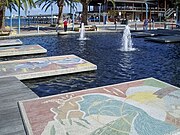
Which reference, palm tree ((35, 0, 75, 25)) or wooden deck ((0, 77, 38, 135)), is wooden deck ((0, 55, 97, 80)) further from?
palm tree ((35, 0, 75, 25))

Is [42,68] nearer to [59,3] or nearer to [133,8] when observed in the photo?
[59,3]

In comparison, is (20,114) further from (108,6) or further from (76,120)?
(108,6)

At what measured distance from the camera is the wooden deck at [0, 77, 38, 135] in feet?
17.7

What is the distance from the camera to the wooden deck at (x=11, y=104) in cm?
539

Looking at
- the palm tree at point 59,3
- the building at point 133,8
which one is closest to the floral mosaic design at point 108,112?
the palm tree at point 59,3

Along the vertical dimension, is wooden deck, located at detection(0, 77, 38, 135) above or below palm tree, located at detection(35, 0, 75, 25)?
below

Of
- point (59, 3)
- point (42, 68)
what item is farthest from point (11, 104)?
point (59, 3)

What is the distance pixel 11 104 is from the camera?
6895mm

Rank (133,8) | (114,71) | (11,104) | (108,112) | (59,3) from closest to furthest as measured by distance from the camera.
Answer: (108,112) → (11,104) → (114,71) → (59,3) → (133,8)

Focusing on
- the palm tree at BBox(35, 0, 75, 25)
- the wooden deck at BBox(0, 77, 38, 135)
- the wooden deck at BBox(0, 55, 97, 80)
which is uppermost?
the palm tree at BBox(35, 0, 75, 25)

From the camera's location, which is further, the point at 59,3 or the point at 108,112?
the point at 59,3

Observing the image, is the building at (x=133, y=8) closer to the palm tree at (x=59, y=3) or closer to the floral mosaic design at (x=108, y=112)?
the palm tree at (x=59, y=3)

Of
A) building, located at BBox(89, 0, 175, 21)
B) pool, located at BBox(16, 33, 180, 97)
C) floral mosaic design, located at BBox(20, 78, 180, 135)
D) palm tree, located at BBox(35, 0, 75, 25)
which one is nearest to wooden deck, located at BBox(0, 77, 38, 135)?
floral mosaic design, located at BBox(20, 78, 180, 135)

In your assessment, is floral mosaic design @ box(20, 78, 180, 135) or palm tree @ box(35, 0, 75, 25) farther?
palm tree @ box(35, 0, 75, 25)
